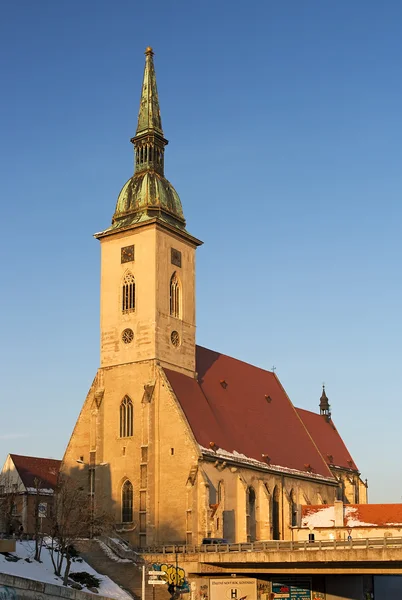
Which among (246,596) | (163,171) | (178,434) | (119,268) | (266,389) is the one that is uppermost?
(163,171)

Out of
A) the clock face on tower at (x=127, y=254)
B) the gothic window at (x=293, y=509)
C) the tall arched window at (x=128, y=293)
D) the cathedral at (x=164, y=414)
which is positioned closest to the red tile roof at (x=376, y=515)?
the gothic window at (x=293, y=509)

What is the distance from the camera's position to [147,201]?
77.2 meters

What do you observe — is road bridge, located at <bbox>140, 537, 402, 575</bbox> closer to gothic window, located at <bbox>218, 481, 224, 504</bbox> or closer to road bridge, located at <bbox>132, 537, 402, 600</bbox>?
road bridge, located at <bbox>132, 537, 402, 600</bbox>

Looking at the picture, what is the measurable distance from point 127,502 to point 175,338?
14.1 m

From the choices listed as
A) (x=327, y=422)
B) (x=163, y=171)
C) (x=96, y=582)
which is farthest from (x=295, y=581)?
(x=327, y=422)

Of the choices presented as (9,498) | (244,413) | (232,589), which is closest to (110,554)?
(232,589)

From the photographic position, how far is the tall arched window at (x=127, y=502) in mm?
69375

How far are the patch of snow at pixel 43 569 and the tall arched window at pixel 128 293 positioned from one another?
2212 centimetres

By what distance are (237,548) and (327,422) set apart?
50543 mm

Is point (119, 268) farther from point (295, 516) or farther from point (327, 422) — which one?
point (327, 422)

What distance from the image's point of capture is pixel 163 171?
263ft

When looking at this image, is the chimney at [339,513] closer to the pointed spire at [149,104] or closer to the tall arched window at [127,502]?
the tall arched window at [127,502]

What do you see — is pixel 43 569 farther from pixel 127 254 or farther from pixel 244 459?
pixel 127 254

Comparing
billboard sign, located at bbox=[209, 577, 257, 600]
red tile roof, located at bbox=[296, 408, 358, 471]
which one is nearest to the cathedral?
billboard sign, located at bbox=[209, 577, 257, 600]
